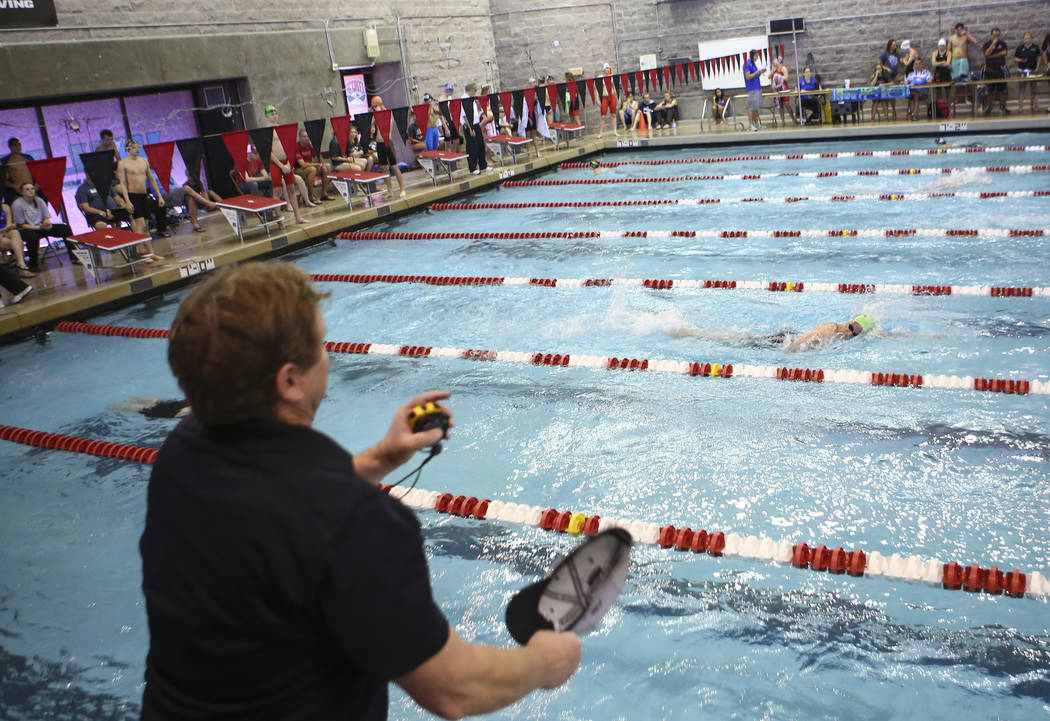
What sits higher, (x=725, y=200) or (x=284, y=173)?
(x=284, y=173)

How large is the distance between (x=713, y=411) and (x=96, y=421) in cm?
395

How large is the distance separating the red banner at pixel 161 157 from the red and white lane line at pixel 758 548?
22.5 feet

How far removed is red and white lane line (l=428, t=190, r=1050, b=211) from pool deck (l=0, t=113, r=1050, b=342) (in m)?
0.97

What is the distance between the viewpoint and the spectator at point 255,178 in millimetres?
10852

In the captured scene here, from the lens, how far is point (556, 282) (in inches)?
305

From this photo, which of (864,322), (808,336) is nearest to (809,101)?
(864,322)

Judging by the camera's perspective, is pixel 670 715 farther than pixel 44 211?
No

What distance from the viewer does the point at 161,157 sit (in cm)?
951

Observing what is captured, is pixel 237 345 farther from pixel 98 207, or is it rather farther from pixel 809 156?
pixel 809 156

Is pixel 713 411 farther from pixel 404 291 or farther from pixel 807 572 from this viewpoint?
pixel 404 291

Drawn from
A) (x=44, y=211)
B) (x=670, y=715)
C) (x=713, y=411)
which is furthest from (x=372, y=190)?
(x=670, y=715)

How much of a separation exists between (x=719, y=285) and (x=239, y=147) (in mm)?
6188

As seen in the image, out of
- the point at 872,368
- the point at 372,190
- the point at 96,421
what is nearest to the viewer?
the point at 872,368

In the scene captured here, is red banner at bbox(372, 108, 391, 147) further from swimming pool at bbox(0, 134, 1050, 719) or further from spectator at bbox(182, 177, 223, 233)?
swimming pool at bbox(0, 134, 1050, 719)
